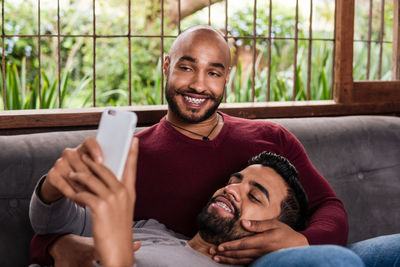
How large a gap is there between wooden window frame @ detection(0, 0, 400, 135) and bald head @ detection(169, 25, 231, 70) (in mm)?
433

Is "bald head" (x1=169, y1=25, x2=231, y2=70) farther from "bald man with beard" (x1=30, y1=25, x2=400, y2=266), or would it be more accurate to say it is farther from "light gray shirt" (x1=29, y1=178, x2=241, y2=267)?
"light gray shirt" (x1=29, y1=178, x2=241, y2=267)

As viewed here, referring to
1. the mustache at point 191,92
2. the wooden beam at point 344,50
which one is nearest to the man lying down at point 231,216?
the mustache at point 191,92

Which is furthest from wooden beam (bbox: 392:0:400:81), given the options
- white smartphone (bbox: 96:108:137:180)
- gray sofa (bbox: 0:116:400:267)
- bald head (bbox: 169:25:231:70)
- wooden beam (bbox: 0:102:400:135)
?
white smartphone (bbox: 96:108:137:180)

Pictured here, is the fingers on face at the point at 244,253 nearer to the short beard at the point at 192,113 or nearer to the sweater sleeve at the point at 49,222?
the sweater sleeve at the point at 49,222

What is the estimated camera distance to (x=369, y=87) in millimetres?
2717

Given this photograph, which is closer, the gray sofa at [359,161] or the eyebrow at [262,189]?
the eyebrow at [262,189]

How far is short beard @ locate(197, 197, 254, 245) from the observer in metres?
1.42

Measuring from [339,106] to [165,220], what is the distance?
52.7 inches

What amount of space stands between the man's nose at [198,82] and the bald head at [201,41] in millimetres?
99

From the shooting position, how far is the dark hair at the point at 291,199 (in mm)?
1537

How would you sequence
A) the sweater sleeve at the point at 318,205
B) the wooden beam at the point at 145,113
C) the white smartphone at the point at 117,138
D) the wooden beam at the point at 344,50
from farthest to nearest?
the wooden beam at the point at 344,50 < the wooden beam at the point at 145,113 < the sweater sleeve at the point at 318,205 < the white smartphone at the point at 117,138

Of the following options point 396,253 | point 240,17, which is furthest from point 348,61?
point 240,17

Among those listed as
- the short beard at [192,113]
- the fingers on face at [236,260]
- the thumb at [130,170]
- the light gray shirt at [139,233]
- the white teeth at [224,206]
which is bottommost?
the fingers on face at [236,260]

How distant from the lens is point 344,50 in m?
2.63
